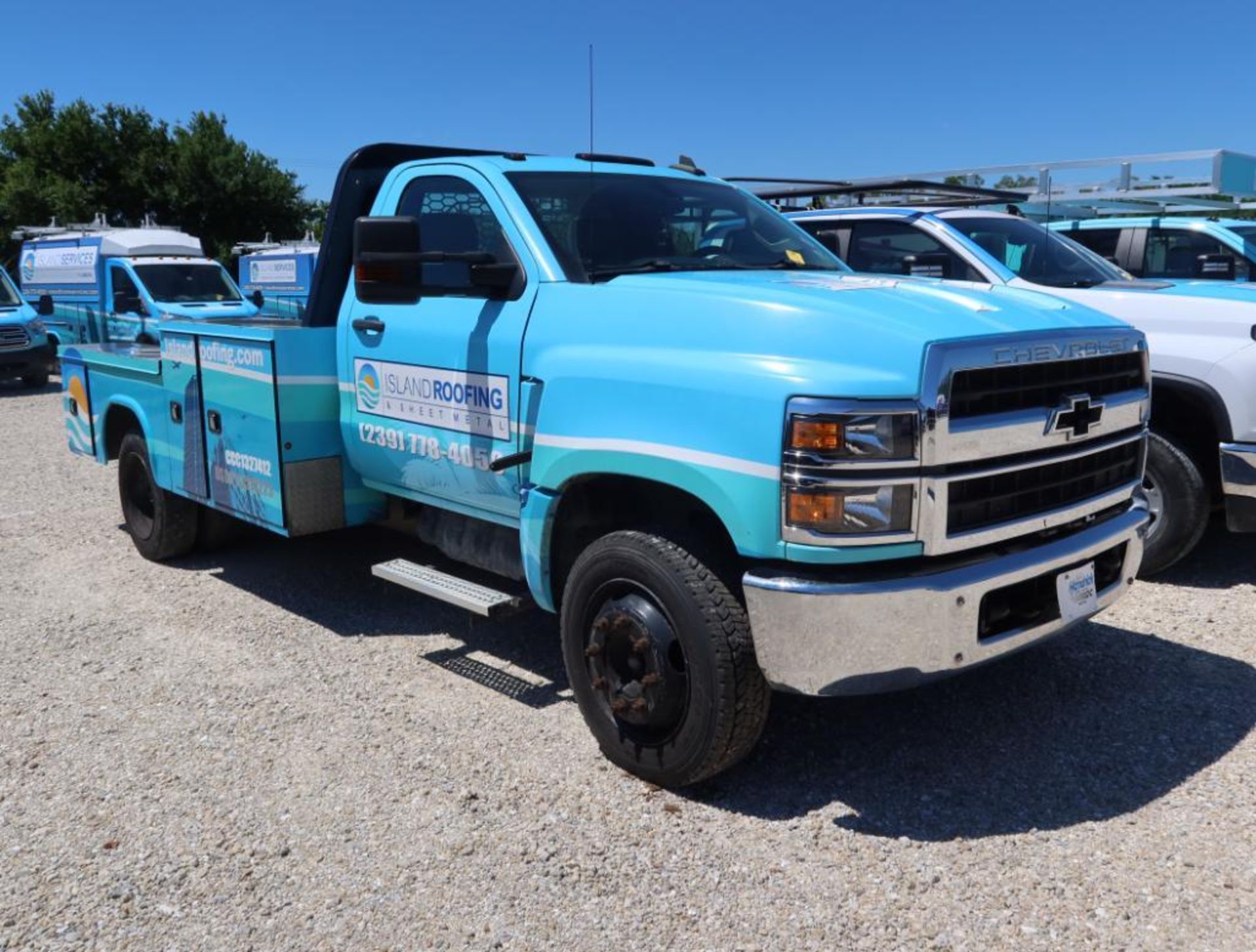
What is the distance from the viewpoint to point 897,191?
29.6 feet

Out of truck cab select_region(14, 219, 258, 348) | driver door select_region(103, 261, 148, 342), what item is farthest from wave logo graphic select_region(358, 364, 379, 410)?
driver door select_region(103, 261, 148, 342)

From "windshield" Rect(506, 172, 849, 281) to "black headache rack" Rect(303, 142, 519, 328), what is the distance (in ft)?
2.49

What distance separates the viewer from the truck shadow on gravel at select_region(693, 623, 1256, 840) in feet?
11.8

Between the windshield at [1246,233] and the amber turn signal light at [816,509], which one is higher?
the windshield at [1246,233]

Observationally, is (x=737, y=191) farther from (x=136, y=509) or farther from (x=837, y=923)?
(x=136, y=509)

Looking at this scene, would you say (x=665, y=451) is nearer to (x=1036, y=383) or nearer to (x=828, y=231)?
(x=1036, y=383)

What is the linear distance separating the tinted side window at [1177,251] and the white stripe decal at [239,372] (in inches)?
285

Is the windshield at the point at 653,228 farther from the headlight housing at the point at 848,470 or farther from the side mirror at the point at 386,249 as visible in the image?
the headlight housing at the point at 848,470

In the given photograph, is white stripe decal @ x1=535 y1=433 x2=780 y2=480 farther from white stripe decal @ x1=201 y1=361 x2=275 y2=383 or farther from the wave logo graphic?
white stripe decal @ x1=201 y1=361 x2=275 y2=383

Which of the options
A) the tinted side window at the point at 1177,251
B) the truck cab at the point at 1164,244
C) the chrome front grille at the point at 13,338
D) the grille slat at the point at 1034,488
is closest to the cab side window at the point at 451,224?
the grille slat at the point at 1034,488

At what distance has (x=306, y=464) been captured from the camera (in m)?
5.09

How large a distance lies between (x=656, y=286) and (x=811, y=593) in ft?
4.15

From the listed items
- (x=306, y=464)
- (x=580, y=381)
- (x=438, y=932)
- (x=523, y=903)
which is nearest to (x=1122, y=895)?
(x=523, y=903)

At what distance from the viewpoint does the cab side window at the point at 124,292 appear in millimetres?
15953
